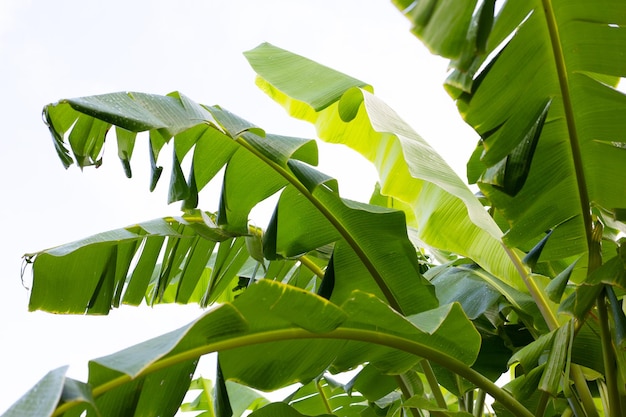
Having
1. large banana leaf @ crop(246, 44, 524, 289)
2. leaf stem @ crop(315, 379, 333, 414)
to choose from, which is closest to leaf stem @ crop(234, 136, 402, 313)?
large banana leaf @ crop(246, 44, 524, 289)

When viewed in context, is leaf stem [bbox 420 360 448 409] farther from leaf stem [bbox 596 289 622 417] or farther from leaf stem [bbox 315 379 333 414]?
leaf stem [bbox 315 379 333 414]

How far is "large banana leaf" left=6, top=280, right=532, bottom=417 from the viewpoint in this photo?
532 millimetres

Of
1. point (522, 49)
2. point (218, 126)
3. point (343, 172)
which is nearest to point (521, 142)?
point (522, 49)

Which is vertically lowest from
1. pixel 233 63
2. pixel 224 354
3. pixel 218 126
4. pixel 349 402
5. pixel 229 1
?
pixel 349 402

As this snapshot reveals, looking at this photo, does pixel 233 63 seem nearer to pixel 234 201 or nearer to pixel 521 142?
pixel 234 201

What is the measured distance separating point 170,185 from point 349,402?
0.78 meters

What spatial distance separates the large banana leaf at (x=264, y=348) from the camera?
532mm

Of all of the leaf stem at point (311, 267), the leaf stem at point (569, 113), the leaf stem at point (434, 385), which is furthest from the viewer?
the leaf stem at point (311, 267)

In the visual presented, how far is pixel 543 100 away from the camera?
83 centimetres

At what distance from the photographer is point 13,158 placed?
2654 millimetres

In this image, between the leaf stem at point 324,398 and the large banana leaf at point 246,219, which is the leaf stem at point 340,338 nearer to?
the large banana leaf at point 246,219

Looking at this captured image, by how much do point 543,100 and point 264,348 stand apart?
0.47 m

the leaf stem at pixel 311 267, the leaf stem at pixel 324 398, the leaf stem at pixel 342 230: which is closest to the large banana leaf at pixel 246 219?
the leaf stem at pixel 342 230

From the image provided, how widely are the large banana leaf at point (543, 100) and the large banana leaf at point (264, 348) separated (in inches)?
8.6
